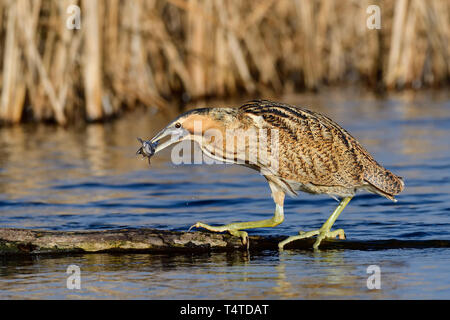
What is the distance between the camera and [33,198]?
8453mm

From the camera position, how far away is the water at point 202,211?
505 centimetres

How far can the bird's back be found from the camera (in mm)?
5996

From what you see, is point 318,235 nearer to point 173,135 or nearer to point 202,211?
point 173,135

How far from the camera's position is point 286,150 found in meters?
5.97

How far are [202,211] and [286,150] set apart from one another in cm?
195

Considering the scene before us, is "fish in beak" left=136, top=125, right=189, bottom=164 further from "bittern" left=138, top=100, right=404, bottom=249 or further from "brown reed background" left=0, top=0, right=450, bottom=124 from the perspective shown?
"brown reed background" left=0, top=0, right=450, bottom=124

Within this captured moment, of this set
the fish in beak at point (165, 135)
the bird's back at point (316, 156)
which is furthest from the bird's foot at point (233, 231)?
the fish in beak at point (165, 135)

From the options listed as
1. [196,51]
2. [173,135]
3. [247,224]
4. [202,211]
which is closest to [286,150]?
[247,224]

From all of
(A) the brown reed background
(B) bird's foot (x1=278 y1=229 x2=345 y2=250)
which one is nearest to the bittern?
(B) bird's foot (x1=278 y1=229 x2=345 y2=250)

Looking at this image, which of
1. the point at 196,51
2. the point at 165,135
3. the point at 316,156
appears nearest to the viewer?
the point at 165,135

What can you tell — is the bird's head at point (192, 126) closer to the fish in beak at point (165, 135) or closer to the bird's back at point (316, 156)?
the fish in beak at point (165, 135)

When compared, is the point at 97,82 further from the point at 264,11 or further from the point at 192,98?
the point at 264,11
